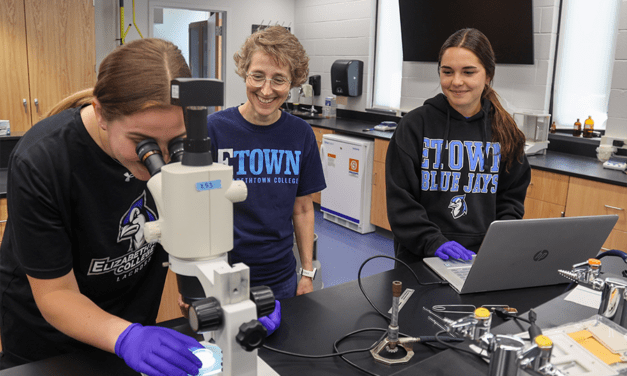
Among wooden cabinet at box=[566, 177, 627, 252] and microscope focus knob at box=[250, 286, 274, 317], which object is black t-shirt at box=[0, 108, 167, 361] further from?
wooden cabinet at box=[566, 177, 627, 252]

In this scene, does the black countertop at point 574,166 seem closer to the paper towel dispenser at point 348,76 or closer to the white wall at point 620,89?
the white wall at point 620,89

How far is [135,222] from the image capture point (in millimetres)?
1153

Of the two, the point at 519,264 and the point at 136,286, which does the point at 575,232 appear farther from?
the point at 136,286

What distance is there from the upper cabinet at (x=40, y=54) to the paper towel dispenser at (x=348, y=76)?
8.22 ft

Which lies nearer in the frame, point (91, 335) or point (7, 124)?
point (91, 335)

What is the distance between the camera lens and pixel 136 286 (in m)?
1.26

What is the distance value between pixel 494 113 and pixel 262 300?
1.49m

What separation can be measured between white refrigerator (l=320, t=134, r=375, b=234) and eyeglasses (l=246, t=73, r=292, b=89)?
271 cm

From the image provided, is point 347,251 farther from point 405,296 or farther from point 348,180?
point 405,296

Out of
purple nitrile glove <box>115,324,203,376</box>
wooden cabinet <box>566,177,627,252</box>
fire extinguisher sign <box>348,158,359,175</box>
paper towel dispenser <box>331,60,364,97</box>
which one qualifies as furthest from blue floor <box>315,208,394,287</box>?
purple nitrile glove <box>115,324,203,376</box>

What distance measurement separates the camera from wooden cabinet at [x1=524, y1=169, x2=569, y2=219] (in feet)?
9.91

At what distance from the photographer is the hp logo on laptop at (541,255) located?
1320mm

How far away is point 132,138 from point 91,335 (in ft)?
1.26

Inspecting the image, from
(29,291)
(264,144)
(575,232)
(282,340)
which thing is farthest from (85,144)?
(575,232)
